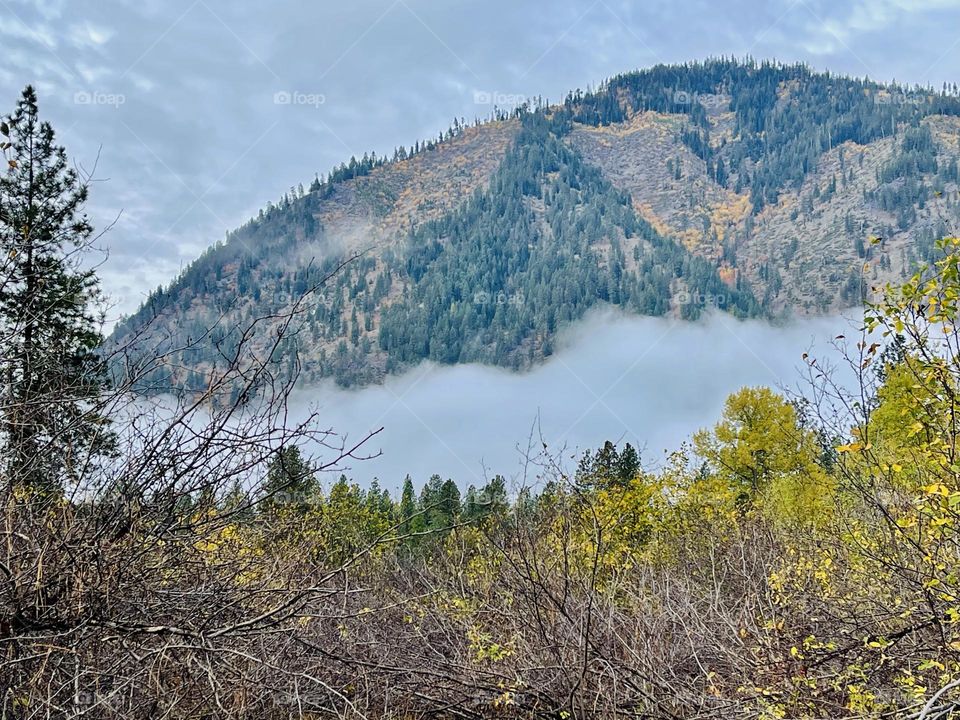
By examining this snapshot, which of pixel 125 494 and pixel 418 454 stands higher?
pixel 418 454

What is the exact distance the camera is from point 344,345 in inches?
6383

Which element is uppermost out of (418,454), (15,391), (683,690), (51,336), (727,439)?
(418,454)

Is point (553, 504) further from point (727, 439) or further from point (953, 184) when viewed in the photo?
point (953, 184)

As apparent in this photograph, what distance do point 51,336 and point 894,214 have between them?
199944mm

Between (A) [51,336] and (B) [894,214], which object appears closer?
(A) [51,336]

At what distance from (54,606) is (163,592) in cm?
47

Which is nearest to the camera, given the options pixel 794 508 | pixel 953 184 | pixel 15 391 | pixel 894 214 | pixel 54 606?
pixel 54 606

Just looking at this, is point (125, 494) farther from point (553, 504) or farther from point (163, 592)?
point (553, 504)

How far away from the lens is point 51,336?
400 cm

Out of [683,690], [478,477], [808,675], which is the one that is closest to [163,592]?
[683,690]

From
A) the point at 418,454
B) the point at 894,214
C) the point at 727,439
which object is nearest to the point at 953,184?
the point at 894,214

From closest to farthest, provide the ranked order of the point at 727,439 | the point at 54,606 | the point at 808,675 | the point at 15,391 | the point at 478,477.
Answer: the point at 54,606 < the point at 15,391 < the point at 808,675 < the point at 478,477 < the point at 727,439

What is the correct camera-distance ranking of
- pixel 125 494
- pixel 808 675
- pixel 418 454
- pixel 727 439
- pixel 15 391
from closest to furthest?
1. pixel 125 494
2. pixel 15 391
3. pixel 808 675
4. pixel 727 439
5. pixel 418 454

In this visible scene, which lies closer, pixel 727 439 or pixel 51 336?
pixel 51 336
